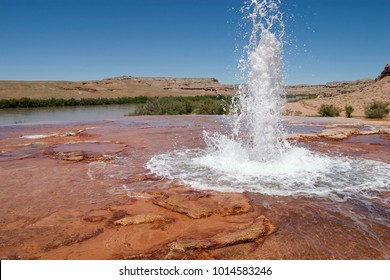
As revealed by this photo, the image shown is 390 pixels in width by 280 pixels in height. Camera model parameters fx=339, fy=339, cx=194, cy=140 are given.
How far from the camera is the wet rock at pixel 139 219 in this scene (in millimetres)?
3510

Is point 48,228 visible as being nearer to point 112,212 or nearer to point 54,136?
point 112,212

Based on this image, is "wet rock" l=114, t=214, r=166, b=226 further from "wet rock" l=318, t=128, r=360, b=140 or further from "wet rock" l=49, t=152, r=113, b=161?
"wet rock" l=318, t=128, r=360, b=140

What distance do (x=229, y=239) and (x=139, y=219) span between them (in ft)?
3.35

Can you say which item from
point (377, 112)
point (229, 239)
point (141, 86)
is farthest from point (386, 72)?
point (141, 86)

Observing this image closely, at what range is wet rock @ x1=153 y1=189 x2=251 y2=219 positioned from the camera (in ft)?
12.4

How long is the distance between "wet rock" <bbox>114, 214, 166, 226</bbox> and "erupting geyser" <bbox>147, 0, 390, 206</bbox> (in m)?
1.23

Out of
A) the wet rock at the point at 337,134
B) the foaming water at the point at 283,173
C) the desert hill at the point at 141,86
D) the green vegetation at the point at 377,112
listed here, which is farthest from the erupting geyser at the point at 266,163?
the desert hill at the point at 141,86

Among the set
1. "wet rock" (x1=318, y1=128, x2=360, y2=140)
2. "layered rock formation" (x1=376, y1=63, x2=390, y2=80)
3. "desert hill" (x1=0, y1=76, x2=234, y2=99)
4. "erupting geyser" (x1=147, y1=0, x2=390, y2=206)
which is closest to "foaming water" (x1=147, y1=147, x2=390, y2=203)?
"erupting geyser" (x1=147, y1=0, x2=390, y2=206)

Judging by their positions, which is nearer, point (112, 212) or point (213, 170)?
point (112, 212)

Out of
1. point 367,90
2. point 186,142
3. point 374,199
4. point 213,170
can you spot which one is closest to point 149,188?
point 213,170

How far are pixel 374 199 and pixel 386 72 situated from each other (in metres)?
52.0

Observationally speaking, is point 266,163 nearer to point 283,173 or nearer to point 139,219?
point 283,173

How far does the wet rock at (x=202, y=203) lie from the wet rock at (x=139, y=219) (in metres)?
0.32

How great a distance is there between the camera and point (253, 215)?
3.68m
